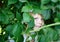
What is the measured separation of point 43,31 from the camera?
3.02 feet

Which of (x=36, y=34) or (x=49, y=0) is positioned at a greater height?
(x=49, y=0)


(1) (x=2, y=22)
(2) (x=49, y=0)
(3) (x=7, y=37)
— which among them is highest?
(2) (x=49, y=0)

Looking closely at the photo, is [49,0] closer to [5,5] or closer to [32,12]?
[32,12]

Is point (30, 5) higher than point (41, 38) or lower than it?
higher

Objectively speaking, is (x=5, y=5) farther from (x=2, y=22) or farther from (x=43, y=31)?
(x=43, y=31)

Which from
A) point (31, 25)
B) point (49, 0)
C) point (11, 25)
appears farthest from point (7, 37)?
point (49, 0)

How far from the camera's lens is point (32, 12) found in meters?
0.95

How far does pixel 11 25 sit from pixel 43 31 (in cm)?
27

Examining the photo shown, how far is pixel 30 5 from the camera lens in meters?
0.96

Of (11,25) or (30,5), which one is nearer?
(30,5)

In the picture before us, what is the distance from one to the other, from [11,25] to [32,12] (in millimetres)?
222

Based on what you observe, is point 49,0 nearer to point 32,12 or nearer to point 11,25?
point 32,12

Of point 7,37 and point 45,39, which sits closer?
point 45,39

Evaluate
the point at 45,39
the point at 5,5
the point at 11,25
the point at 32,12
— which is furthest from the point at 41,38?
the point at 5,5
